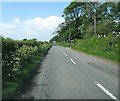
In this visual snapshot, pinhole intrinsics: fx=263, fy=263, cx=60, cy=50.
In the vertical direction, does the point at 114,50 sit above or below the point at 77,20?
below

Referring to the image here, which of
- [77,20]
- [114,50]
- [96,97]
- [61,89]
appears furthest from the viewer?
[77,20]

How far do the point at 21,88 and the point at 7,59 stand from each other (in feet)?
5.46

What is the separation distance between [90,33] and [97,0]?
12.2 m

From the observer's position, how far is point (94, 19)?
5819 centimetres

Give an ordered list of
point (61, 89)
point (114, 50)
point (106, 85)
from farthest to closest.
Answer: point (114, 50) < point (106, 85) < point (61, 89)

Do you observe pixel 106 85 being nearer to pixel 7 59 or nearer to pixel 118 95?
pixel 118 95

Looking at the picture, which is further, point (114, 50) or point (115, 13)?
point (115, 13)

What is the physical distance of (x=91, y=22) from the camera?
70625 mm

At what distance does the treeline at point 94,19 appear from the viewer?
2048 inches

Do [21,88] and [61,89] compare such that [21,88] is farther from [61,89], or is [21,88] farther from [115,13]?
[115,13]

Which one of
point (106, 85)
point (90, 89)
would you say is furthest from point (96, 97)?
point (106, 85)

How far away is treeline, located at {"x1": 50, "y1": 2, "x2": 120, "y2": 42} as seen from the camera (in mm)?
52031

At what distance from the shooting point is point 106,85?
10844 millimetres

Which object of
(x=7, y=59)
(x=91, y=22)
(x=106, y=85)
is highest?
(x=91, y=22)
